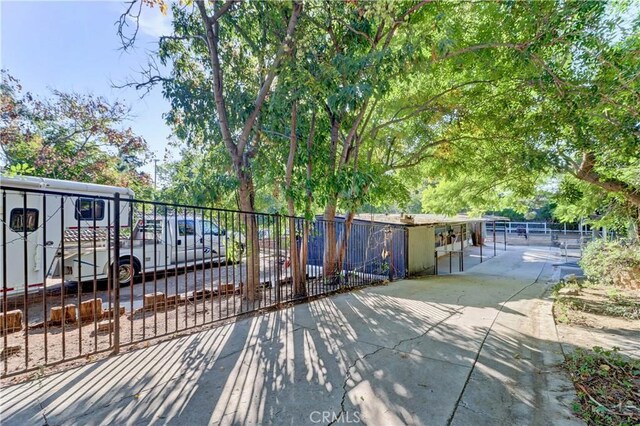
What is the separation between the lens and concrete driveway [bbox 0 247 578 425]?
210cm

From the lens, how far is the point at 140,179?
1145 centimetres

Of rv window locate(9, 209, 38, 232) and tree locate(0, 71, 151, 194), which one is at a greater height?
tree locate(0, 71, 151, 194)

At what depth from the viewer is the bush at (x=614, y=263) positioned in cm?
755

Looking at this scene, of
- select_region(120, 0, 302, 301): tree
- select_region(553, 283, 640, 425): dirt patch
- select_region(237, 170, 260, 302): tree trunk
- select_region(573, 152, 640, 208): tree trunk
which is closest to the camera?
select_region(553, 283, 640, 425): dirt patch

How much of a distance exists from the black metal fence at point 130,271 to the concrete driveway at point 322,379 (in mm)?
490

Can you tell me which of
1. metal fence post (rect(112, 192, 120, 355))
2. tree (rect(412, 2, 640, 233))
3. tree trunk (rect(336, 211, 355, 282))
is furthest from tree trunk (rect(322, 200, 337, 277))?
tree (rect(412, 2, 640, 233))

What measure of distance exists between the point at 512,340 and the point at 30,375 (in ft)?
16.8

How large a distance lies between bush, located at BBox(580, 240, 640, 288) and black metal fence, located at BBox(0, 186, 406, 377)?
17.8 ft

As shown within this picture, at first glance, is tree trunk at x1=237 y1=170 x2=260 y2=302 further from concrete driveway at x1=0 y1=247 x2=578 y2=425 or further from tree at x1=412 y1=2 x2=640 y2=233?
tree at x1=412 y1=2 x2=640 y2=233

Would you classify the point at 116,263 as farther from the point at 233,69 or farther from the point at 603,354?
the point at 603,354

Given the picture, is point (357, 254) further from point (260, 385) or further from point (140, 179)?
point (140, 179)

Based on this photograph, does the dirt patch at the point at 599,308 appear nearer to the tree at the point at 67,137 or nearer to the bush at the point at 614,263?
the bush at the point at 614,263

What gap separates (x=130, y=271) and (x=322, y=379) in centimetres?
213

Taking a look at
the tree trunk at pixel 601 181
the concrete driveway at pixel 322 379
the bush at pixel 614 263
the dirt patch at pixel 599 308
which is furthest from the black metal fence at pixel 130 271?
the bush at pixel 614 263
